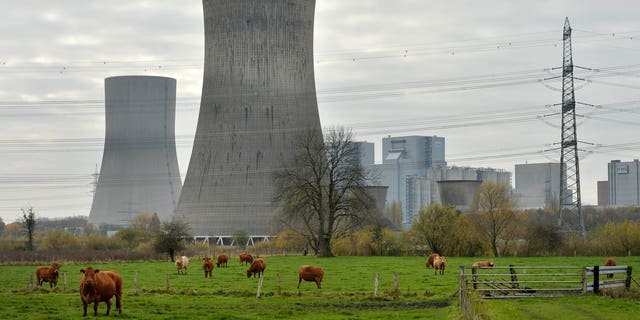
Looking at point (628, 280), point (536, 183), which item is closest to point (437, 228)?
point (628, 280)

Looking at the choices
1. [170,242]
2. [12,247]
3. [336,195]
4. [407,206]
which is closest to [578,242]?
[336,195]

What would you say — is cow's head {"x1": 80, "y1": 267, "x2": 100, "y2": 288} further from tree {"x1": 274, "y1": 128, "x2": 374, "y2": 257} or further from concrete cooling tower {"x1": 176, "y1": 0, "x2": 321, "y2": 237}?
concrete cooling tower {"x1": 176, "y1": 0, "x2": 321, "y2": 237}

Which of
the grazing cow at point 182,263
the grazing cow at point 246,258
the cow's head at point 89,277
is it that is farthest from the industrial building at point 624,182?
the cow's head at point 89,277

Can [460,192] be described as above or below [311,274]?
above

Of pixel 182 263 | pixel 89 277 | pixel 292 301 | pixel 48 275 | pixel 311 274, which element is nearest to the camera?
pixel 89 277

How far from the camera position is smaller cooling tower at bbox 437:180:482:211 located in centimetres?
6156

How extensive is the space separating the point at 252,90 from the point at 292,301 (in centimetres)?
2992

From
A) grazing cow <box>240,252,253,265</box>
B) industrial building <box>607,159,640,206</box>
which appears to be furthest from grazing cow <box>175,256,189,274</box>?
industrial building <box>607,159,640,206</box>

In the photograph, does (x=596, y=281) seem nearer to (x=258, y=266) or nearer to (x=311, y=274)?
(x=311, y=274)

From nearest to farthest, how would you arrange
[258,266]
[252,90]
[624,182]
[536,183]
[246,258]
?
[258,266]
[246,258]
[252,90]
[536,183]
[624,182]

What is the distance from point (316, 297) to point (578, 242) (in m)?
25.4

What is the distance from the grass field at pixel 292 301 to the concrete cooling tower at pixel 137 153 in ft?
133

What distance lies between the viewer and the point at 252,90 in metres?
48.1

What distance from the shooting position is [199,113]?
161ft
